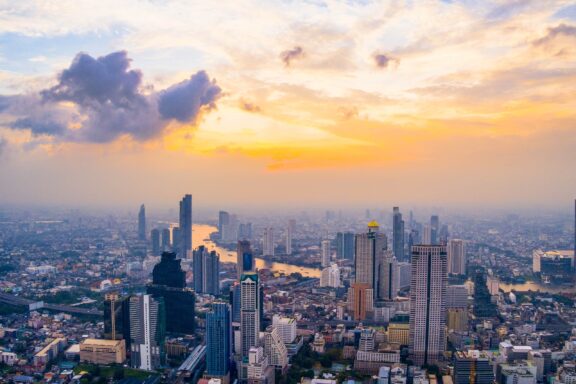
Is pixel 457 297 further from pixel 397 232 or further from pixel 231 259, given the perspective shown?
pixel 231 259

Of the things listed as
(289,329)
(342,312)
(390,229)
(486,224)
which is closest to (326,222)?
(390,229)

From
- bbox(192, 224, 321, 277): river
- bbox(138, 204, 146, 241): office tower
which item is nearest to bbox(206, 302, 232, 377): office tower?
bbox(192, 224, 321, 277): river

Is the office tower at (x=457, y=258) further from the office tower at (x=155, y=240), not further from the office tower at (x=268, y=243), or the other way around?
the office tower at (x=155, y=240)

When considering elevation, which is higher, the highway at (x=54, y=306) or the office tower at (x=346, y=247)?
the office tower at (x=346, y=247)

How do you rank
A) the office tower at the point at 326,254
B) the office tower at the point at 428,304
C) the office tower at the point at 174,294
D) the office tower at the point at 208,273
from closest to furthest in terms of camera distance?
the office tower at the point at 428,304 → the office tower at the point at 174,294 → the office tower at the point at 208,273 → the office tower at the point at 326,254

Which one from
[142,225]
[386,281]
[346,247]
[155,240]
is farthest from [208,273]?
[142,225]

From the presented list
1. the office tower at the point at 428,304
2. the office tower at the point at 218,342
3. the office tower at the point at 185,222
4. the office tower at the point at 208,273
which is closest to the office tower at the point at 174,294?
the office tower at the point at 218,342

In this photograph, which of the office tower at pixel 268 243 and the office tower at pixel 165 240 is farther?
the office tower at pixel 268 243

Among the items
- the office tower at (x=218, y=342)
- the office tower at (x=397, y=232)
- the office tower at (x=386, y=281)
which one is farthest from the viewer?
the office tower at (x=397, y=232)

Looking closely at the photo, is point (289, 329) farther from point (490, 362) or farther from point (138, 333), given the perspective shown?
point (490, 362)
